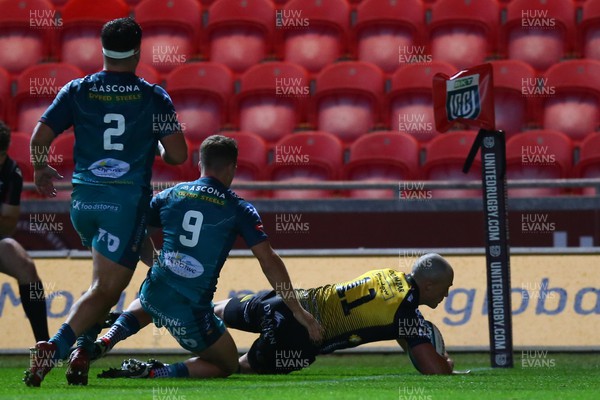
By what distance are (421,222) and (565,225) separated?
4.02 feet

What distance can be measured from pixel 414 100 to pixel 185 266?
6435 millimetres

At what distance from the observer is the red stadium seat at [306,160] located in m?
11.2

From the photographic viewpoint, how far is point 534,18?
507 inches

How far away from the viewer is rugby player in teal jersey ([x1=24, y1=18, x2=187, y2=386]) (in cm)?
581

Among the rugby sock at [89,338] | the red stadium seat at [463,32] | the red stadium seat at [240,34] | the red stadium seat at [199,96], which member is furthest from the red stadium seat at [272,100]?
the rugby sock at [89,338]

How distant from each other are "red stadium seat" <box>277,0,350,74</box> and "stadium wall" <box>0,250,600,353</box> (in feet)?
14.5

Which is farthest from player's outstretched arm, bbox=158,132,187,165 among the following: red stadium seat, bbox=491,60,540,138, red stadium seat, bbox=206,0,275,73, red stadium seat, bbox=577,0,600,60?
red stadium seat, bbox=577,0,600,60

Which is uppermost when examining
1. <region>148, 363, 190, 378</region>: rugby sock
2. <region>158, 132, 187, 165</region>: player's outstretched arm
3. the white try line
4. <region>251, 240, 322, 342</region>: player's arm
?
<region>158, 132, 187, 165</region>: player's outstretched arm

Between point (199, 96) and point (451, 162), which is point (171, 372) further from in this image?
point (199, 96)

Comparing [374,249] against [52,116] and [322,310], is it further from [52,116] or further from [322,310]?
[52,116]

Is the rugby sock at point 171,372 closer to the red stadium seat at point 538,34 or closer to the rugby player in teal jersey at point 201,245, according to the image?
the rugby player in teal jersey at point 201,245

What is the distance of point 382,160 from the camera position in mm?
11062

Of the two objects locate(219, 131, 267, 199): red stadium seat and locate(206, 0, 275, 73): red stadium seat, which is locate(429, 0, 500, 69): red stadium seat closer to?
locate(206, 0, 275, 73): red stadium seat

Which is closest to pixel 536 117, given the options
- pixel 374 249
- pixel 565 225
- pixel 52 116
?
pixel 565 225
